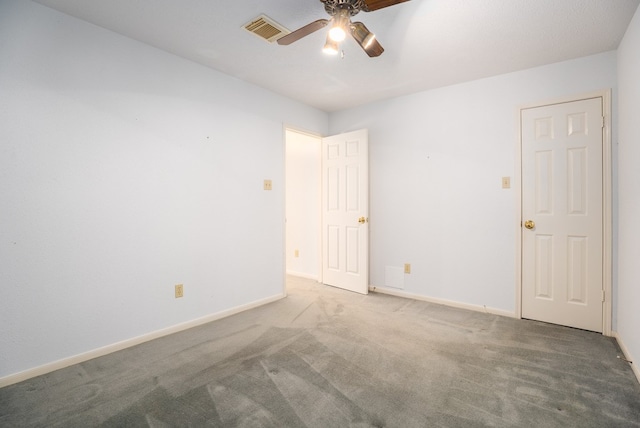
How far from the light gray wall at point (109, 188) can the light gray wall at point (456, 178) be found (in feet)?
5.58

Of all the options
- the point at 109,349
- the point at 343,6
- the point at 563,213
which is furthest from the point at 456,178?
the point at 109,349

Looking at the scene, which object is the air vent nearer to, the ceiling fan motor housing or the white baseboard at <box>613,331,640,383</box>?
the ceiling fan motor housing

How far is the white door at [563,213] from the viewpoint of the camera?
8.47 feet

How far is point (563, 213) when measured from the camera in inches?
107

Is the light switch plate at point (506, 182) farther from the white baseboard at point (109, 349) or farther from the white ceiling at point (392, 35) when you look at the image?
the white baseboard at point (109, 349)

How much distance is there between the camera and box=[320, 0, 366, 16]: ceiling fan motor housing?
1.72 metres

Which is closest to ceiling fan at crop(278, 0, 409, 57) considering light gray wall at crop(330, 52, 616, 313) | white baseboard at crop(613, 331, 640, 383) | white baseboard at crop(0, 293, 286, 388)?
light gray wall at crop(330, 52, 616, 313)

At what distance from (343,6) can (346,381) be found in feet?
7.60

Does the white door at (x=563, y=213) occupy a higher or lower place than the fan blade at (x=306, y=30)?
lower

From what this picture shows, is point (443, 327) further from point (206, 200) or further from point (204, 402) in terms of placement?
point (206, 200)

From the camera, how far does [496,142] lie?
303cm

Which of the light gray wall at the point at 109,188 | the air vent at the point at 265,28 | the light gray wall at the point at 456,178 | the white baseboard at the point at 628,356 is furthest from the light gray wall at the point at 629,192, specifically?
the light gray wall at the point at 109,188

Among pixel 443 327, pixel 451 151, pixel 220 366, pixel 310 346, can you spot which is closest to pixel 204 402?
pixel 220 366

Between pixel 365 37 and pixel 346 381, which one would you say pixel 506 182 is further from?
pixel 346 381
